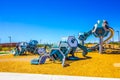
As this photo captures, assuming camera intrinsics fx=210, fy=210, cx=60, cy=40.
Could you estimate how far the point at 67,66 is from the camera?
57.3 feet

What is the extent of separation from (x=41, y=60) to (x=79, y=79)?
30.6 feet

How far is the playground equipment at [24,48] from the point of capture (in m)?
36.1

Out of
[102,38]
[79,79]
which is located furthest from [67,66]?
[102,38]

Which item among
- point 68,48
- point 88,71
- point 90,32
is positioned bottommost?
point 88,71

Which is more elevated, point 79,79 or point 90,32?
point 90,32

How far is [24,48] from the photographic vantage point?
121ft

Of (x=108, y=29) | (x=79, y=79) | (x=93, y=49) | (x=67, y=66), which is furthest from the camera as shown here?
(x=93, y=49)

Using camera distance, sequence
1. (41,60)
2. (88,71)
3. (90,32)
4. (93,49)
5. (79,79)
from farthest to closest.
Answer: (93,49), (90,32), (41,60), (88,71), (79,79)

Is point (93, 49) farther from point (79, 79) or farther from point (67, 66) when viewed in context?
point (79, 79)

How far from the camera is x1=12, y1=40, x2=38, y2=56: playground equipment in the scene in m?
36.1

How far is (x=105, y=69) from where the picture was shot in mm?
15141

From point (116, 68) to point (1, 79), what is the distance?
822cm

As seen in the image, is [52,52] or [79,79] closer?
Result: [79,79]

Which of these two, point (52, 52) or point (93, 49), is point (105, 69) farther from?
point (93, 49)
